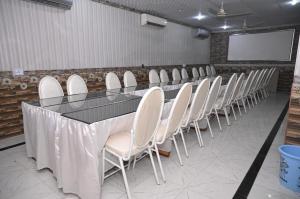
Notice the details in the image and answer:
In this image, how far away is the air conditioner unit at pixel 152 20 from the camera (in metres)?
5.23

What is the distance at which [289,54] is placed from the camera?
7043mm

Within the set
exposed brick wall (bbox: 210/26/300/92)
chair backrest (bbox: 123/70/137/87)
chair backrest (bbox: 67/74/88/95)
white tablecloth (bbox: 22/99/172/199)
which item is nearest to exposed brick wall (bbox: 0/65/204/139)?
chair backrest (bbox: 67/74/88/95)

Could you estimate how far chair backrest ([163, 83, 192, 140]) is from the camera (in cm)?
181

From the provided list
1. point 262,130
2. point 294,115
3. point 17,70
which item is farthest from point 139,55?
point 294,115

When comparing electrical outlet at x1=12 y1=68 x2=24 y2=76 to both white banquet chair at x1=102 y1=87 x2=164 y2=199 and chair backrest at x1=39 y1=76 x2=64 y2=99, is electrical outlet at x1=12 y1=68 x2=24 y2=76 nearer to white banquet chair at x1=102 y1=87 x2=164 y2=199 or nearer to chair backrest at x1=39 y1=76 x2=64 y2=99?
chair backrest at x1=39 y1=76 x2=64 y2=99

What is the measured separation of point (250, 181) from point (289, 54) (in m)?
7.04

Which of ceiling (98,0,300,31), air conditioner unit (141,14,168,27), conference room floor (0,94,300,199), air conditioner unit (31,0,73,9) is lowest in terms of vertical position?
conference room floor (0,94,300,199)

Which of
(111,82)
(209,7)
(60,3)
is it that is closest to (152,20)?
(209,7)

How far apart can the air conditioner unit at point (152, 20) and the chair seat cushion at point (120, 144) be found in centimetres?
421

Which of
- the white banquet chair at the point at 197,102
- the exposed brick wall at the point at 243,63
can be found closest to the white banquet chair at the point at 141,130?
the white banquet chair at the point at 197,102

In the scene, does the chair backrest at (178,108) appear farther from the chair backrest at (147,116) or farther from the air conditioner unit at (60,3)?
the air conditioner unit at (60,3)

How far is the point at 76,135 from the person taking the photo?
4.98 feet

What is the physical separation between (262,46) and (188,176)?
7433mm

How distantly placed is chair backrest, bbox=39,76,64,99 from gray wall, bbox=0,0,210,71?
1.02 m
